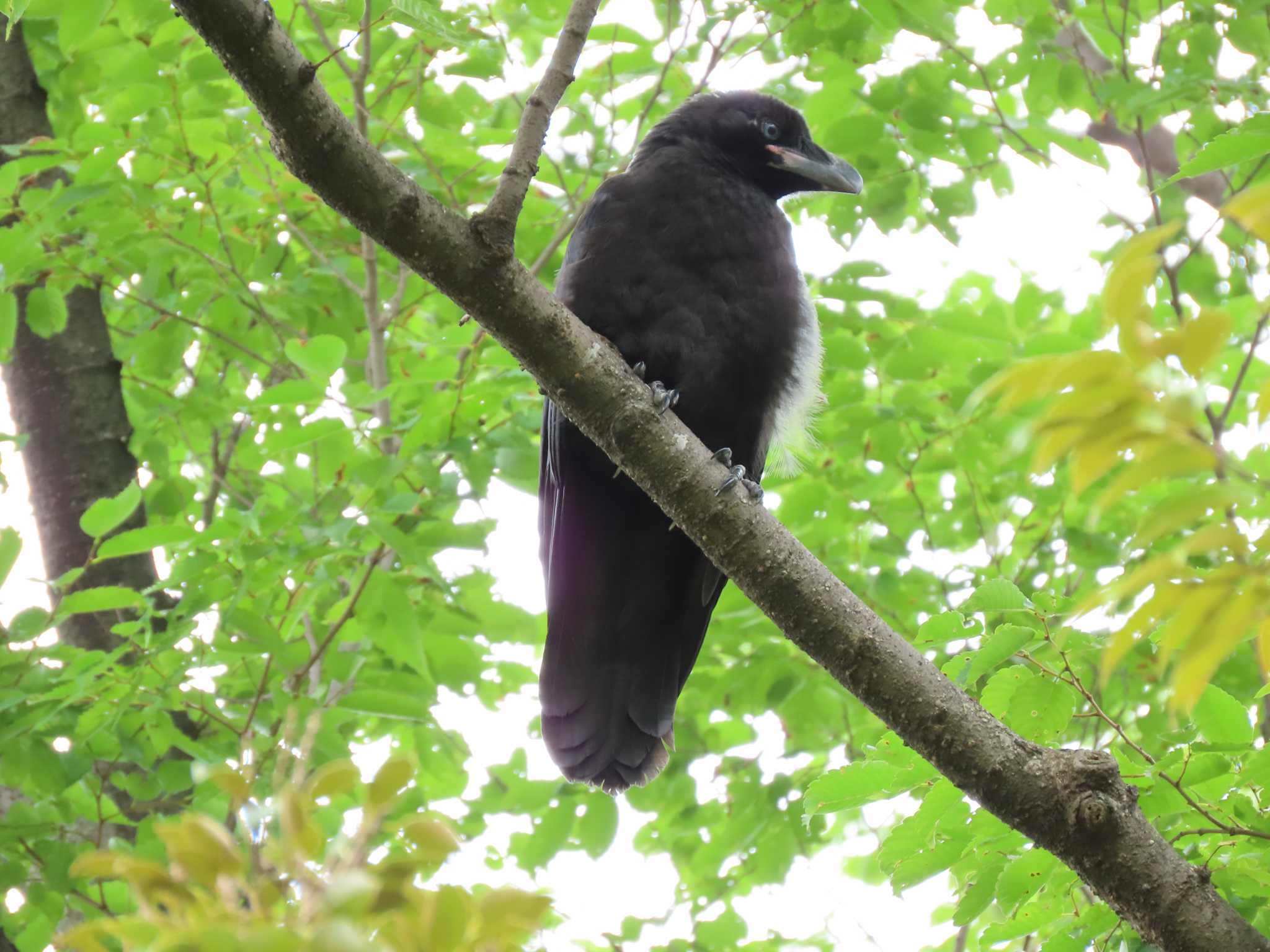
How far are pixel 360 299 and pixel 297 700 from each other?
1.85m

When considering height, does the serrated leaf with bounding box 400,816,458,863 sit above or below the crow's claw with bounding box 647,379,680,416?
below

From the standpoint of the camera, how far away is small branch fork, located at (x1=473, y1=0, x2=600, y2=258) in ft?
6.91

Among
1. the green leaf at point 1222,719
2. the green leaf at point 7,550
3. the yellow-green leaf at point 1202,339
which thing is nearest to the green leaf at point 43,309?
the green leaf at point 7,550

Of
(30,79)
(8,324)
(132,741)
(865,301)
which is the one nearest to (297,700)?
(132,741)

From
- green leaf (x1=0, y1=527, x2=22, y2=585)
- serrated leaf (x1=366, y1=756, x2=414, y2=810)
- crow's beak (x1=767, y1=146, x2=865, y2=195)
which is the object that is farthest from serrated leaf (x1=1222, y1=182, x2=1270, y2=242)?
crow's beak (x1=767, y1=146, x2=865, y2=195)

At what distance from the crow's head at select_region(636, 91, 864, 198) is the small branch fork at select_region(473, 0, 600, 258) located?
1658 millimetres

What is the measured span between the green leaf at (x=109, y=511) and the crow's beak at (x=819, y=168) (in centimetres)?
240

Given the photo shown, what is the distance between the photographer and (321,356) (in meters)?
3.05

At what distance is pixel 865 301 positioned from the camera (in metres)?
4.20

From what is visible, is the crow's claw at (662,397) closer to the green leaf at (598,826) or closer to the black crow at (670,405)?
the black crow at (670,405)

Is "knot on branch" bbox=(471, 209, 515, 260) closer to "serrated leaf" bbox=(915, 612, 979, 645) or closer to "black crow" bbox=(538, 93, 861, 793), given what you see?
"serrated leaf" bbox=(915, 612, 979, 645)

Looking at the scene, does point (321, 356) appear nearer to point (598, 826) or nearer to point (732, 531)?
point (732, 531)

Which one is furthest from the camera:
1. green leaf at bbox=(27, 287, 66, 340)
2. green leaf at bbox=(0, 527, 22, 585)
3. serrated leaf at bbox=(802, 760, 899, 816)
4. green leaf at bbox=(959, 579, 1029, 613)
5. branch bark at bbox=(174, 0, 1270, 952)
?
green leaf at bbox=(27, 287, 66, 340)

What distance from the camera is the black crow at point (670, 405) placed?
11.4 ft
